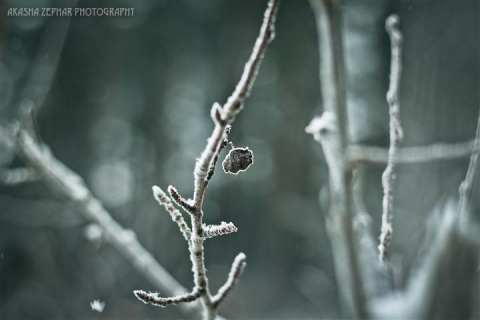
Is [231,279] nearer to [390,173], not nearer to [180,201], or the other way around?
[180,201]

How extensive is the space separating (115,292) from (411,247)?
468 centimetres

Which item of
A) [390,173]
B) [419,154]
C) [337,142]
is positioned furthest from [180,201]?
[419,154]

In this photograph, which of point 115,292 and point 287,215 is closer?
point 115,292

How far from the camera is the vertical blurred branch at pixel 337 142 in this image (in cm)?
103

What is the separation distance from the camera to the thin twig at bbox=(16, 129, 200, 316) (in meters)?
1.25

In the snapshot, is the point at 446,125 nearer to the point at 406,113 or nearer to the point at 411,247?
the point at 406,113

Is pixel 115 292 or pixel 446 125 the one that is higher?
pixel 446 125

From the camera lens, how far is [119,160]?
1063 cm

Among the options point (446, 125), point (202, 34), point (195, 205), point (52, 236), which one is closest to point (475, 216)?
point (446, 125)

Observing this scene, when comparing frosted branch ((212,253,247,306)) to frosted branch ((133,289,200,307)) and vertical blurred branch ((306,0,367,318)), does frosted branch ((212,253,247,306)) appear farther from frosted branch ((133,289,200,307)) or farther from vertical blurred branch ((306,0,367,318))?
vertical blurred branch ((306,0,367,318))

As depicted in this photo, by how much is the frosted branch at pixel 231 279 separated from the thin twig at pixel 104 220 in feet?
1.78

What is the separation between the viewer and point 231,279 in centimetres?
73

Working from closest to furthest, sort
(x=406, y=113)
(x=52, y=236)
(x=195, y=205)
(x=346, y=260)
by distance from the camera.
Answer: (x=195, y=205) → (x=346, y=260) → (x=406, y=113) → (x=52, y=236)

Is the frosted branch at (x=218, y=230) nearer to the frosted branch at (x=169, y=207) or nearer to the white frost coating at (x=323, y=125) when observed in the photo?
the frosted branch at (x=169, y=207)
